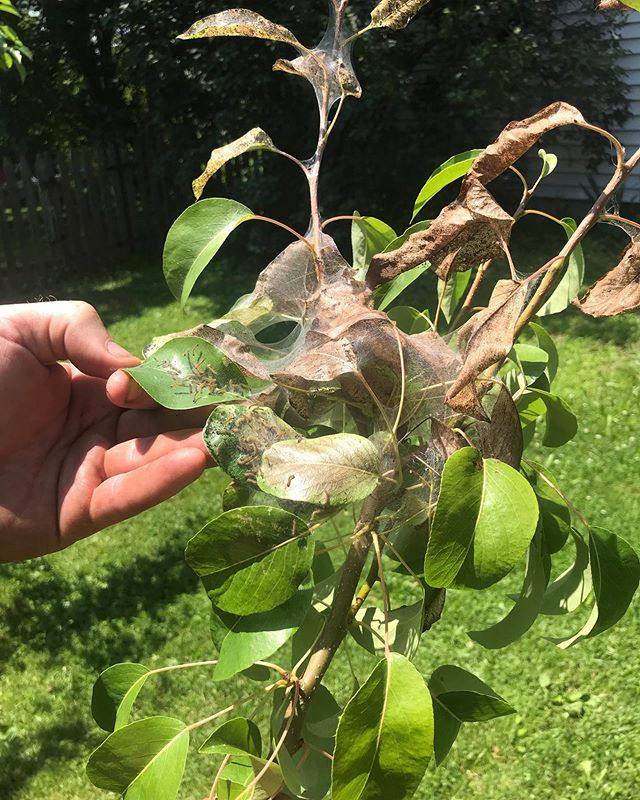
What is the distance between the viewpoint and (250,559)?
0.67m

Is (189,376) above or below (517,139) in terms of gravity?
below

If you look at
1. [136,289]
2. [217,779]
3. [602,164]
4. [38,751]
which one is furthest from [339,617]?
[602,164]

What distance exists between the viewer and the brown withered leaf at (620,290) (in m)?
0.68

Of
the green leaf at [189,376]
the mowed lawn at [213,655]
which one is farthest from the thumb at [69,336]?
the mowed lawn at [213,655]

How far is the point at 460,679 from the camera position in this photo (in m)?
0.94

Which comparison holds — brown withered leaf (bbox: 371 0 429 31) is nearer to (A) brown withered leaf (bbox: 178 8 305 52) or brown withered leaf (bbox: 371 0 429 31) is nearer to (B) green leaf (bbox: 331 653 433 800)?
(A) brown withered leaf (bbox: 178 8 305 52)

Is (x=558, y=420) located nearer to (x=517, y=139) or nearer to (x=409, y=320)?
(x=409, y=320)

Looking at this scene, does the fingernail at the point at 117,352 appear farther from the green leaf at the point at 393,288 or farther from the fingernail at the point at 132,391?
the green leaf at the point at 393,288

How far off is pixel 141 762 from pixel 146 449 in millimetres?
644

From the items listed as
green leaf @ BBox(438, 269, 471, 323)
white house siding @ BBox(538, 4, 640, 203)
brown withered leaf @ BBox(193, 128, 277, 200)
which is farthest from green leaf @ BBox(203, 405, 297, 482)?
white house siding @ BBox(538, 4, 640, 203)

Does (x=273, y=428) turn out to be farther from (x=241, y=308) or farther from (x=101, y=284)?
(x=101, y=284)

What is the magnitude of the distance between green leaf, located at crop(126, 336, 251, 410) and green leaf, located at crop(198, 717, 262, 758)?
0.33 meters

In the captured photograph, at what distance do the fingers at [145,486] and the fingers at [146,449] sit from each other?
0.02 m

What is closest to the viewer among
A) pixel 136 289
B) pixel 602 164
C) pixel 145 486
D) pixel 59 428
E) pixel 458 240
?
pixel 458 240
